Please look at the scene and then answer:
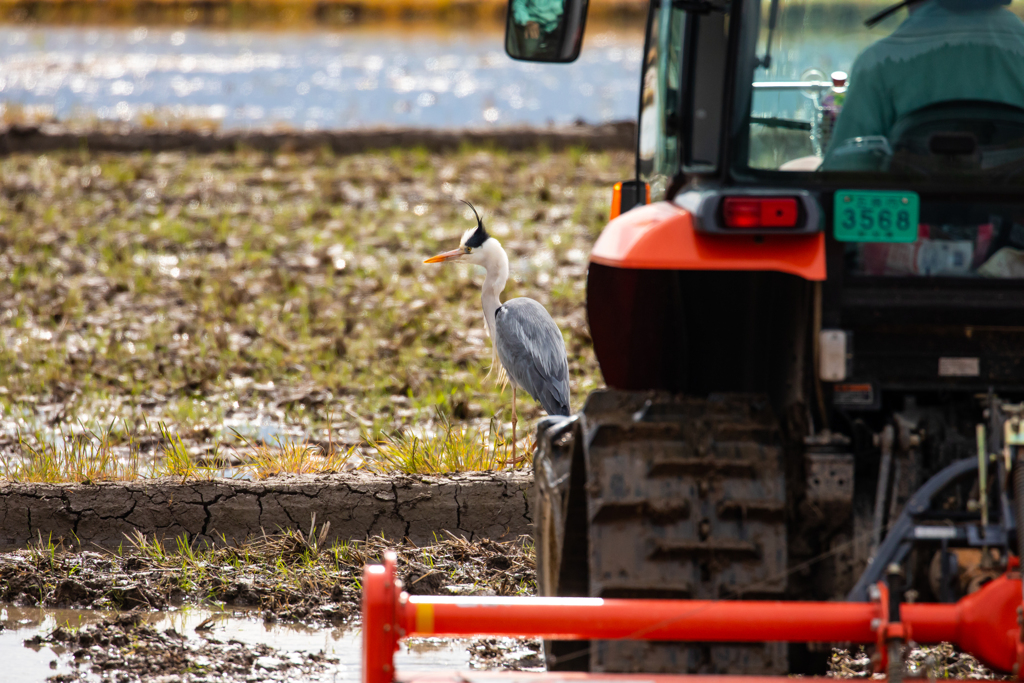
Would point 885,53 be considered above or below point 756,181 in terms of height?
above

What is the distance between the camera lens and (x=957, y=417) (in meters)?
2.43

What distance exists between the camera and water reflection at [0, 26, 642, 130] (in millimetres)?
16125

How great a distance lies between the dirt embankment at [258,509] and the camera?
13.7 ft

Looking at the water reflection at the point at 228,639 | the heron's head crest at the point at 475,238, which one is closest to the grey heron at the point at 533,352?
the heron's head crest at the point at 475,238

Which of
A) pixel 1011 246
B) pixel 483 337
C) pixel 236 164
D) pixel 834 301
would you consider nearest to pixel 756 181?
pixel 834 301

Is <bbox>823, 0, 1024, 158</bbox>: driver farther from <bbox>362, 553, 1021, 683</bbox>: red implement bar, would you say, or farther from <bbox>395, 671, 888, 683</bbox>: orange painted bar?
<bbox>395, 671, 888, 683</bbox>: orange painted bar

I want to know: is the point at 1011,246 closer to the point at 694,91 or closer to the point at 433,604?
the point at 694,91

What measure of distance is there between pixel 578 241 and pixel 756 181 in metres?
6.96

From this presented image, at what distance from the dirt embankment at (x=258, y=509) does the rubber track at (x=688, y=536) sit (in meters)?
2.03

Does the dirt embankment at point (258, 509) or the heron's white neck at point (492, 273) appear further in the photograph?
the heron's white neck at point (492, 273)

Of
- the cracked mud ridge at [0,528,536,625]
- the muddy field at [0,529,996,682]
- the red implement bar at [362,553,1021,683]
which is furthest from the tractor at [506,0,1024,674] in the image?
the cracked mud ridge at [0,528,536,625]

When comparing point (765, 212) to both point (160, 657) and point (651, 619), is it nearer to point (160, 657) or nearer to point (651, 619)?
point (651, 619)

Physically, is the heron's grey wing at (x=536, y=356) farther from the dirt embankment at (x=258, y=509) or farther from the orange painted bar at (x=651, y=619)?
the orange painted bar at (x=651, y=619)

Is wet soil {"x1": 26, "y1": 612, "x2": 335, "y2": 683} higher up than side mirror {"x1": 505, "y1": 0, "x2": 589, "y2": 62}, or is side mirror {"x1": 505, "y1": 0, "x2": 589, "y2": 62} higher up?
side mirror {"x1": 505, "y1": 0, "x2": 589, "y2": 62}
